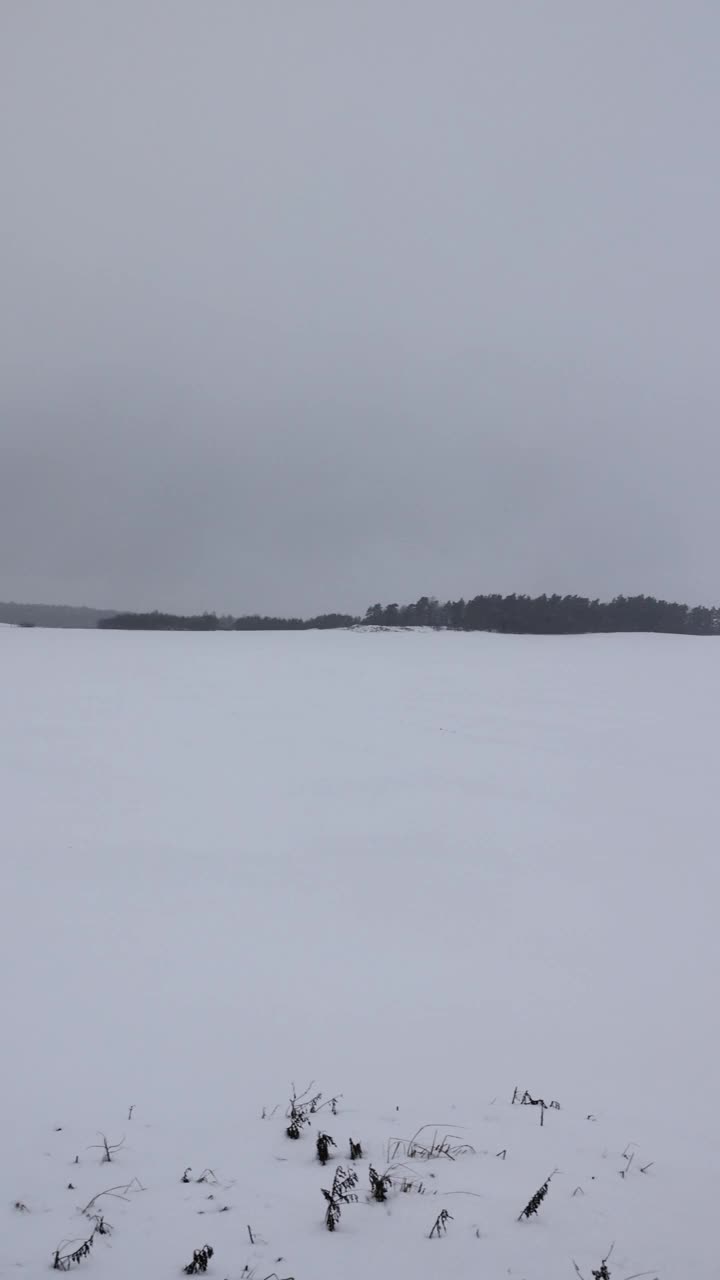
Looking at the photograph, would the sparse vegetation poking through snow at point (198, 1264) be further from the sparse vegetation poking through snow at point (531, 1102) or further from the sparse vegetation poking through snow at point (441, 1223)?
the sparse vegetation poking through snow at point (531, 1102)

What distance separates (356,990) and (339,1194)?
2.67 metres

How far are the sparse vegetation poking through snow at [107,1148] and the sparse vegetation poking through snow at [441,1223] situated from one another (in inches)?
71.3

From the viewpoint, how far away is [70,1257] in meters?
2.80

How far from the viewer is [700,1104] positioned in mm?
4492

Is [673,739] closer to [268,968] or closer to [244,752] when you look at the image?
Result: [244,752]

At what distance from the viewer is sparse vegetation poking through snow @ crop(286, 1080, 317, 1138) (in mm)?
3891

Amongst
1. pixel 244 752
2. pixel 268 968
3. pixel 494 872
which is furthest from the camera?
pixel 244 752

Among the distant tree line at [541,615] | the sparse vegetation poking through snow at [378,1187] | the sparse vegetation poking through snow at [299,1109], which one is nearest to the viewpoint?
the sparse vegetation poking through snow at [378,1187]

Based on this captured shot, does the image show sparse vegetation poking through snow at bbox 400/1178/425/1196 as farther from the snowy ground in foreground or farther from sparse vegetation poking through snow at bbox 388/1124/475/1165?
sparse vegetation poking through snow at bbox 388/1124/475/1165

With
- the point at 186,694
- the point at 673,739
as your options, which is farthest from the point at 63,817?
the point at 673,739

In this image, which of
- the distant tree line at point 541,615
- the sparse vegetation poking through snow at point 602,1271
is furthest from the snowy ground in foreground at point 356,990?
the distant tree line at point 541,615

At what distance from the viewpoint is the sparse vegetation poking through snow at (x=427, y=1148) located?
3.72 metres

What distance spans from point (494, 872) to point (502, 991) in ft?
8.60

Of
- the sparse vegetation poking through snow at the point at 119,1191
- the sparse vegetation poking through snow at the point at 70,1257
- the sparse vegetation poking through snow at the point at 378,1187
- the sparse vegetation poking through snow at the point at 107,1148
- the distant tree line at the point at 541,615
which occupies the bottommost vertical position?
the sparse vegetation poking through snow at the point at 107,1148
